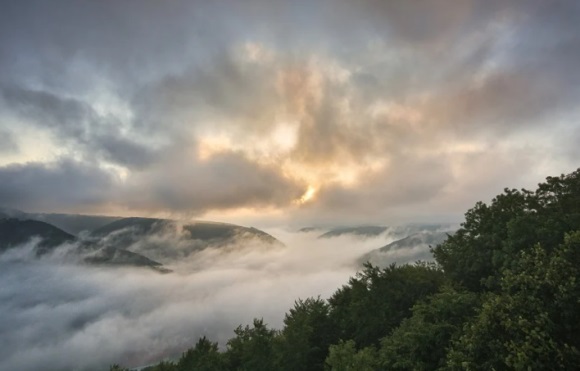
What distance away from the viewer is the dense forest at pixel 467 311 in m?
25.2

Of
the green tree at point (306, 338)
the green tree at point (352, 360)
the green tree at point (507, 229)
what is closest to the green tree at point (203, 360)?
the green tree at point (306, 338)

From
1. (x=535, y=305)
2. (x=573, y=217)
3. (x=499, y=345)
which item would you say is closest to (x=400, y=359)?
(x=499, y=345)

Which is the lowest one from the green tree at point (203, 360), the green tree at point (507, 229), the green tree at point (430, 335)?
the green tree at point (203, 360)

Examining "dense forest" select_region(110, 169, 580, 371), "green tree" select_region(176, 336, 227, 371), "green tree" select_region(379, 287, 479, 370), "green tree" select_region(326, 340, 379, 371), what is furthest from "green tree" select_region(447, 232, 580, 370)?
"green tree" select_region(176, 336, 227, 371)

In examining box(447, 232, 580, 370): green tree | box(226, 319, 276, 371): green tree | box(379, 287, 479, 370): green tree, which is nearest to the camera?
box(447, 232, 580, 370): green tree

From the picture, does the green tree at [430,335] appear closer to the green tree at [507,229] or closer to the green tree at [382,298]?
the green tree at [507,229]

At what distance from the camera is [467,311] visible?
3462 cm

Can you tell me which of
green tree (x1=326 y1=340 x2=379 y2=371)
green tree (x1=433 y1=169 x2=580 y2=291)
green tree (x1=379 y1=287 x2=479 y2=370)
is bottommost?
green tree (x1=326 y1=340 x2=379 y2=371)

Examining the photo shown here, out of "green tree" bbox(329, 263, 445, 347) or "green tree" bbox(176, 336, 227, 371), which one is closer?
"green tree" bbox(329, 263, 445, 347)

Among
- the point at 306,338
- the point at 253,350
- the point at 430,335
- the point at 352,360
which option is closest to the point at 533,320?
the point at 430,335

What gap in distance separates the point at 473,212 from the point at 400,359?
26.7 m

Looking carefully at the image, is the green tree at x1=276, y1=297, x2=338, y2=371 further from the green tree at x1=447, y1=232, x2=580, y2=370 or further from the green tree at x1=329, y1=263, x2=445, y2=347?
the green tree at x1=447, y1=232, x2=580, y2=370

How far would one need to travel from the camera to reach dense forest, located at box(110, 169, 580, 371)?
82.6 ft

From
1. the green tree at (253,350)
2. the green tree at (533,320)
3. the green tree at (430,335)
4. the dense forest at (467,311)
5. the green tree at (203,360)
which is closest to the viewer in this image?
the green tree at (533,320)
